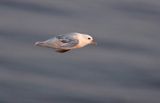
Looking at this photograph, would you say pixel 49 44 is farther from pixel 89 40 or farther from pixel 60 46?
pixel 89 40

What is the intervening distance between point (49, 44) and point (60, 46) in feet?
0.14

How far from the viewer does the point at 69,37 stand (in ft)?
4.98

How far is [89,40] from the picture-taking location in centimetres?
154

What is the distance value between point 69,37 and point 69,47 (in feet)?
0.13

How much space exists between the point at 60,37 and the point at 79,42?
77mm

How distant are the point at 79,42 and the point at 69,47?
50 millimetres

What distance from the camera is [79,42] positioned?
1.51 m

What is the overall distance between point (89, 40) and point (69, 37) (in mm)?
77

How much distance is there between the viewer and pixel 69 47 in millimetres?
1534

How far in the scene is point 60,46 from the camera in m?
1.53

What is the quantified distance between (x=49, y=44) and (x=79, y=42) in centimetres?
11

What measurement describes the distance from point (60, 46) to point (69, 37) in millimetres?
48

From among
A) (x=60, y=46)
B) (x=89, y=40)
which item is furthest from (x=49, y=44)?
(x=89, y=40)
